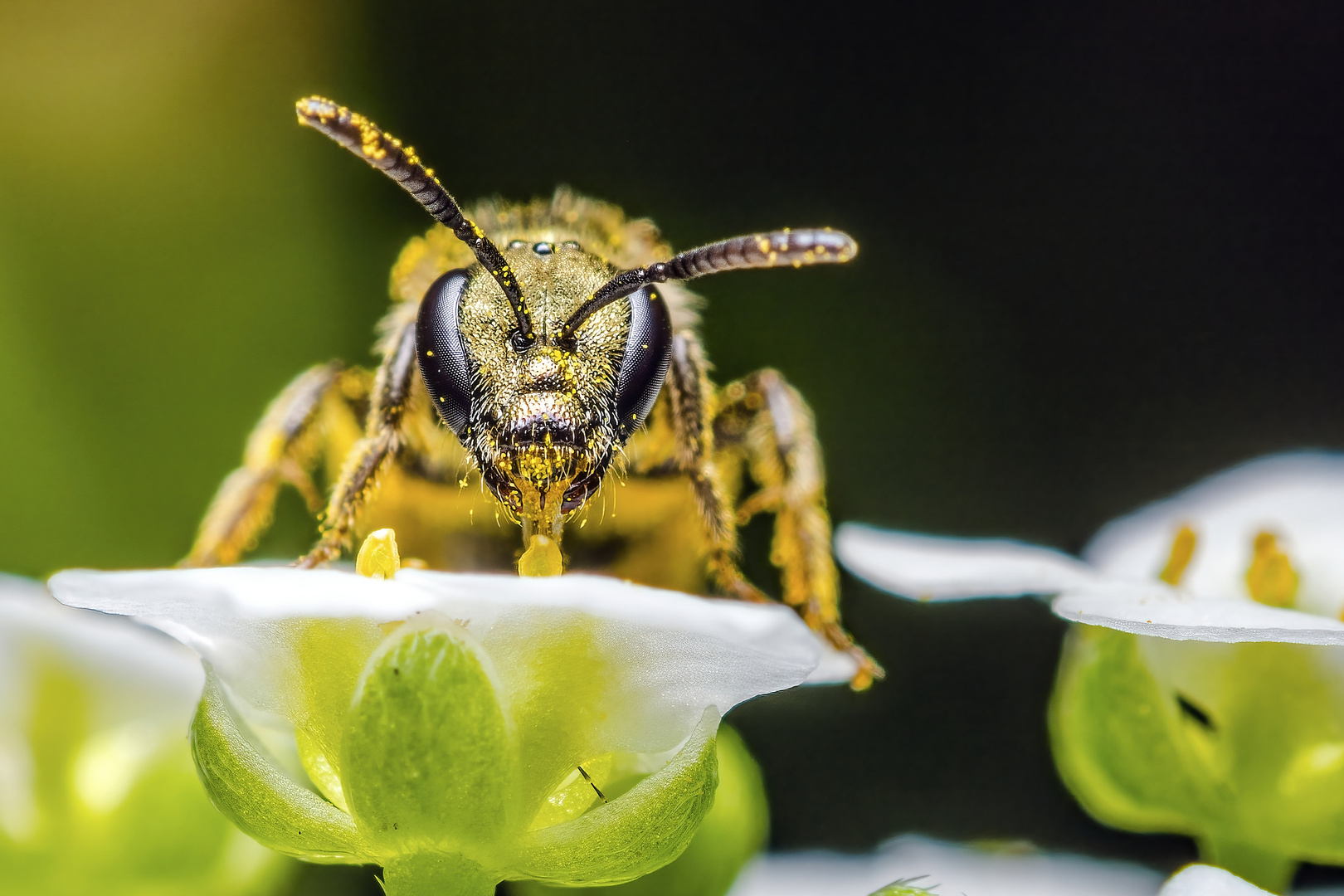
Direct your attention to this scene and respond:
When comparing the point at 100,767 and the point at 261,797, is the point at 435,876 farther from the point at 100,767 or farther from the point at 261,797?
the point at 100,767

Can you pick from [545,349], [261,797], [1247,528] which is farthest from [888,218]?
[261,797]

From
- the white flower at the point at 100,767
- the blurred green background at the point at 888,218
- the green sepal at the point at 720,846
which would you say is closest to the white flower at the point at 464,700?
the green sepal at the point at 720,846

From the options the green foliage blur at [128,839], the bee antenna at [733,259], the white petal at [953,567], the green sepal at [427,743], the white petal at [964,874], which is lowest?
the white petal at [964,874]

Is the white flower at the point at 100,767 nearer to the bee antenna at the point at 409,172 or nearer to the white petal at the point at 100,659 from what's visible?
the white petal at the point at 100,659

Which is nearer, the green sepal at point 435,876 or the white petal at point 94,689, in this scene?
the green sepal at point 435,876

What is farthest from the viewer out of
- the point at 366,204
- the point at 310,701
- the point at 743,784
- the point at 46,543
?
the point at 366,204

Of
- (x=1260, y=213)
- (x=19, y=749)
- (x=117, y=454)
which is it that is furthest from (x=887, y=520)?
(x=19, y=749)

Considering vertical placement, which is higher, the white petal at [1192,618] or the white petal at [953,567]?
the white petal at [1192,618]

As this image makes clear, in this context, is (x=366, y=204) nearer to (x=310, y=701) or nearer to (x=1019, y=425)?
(x=1019, y=425)
